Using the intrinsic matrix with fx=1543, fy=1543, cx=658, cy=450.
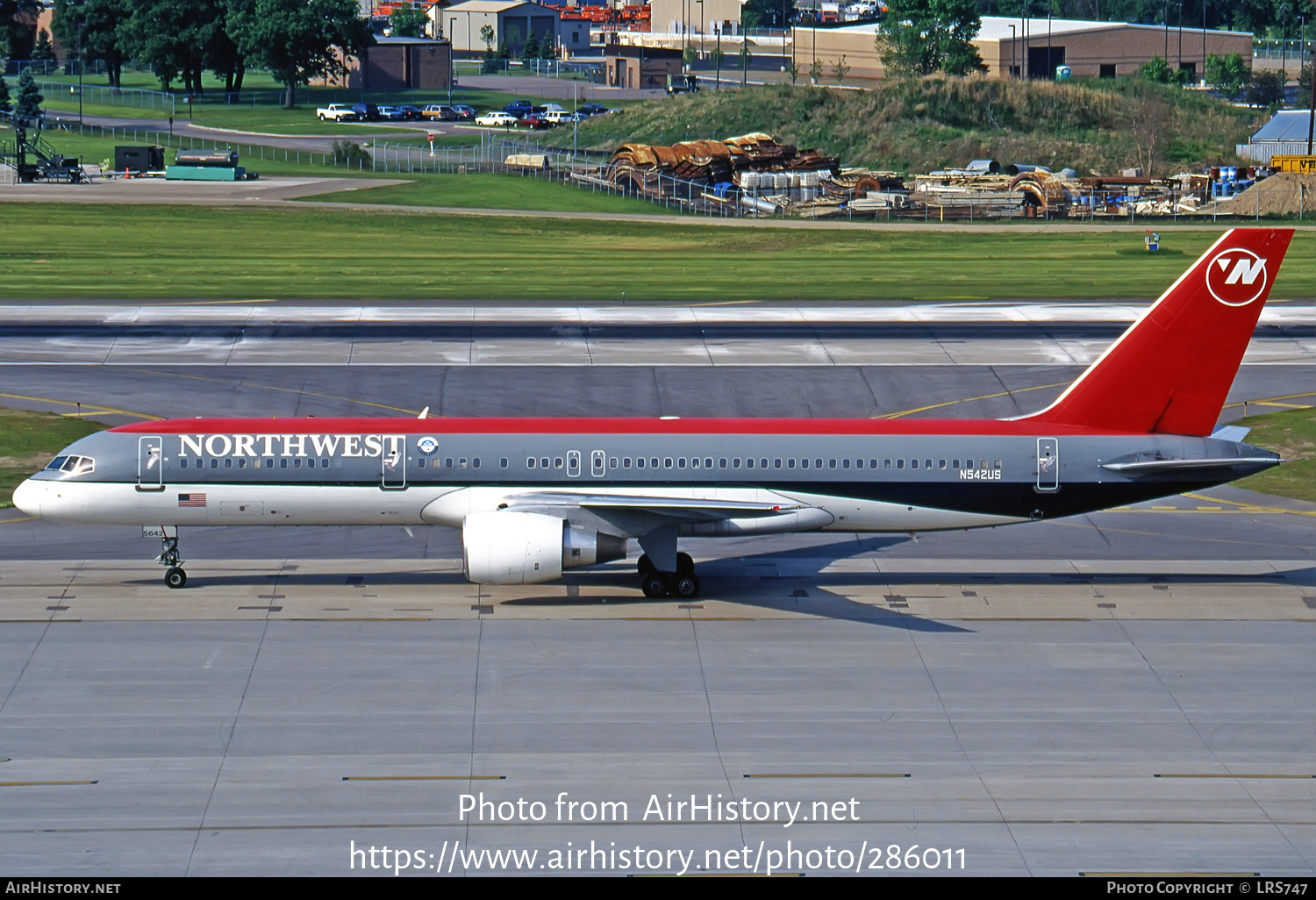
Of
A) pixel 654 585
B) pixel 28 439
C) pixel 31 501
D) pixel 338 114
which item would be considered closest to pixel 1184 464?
pixel 654 585

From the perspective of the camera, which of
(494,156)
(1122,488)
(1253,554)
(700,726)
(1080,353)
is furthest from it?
(494,156)

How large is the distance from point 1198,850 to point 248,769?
57.2ft

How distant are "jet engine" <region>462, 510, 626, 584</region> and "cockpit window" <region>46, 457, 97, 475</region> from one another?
33.3 feet

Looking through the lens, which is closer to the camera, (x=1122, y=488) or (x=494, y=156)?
(x=1122, y=488)

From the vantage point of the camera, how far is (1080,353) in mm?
70188

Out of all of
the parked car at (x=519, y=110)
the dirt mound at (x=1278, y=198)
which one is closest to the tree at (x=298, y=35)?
the parked car at (x=519, y=110)

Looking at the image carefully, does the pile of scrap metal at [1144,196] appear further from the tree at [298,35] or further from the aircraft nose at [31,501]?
the tree at [298,35]

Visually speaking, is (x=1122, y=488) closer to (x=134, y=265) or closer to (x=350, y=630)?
(x=350, y=630)

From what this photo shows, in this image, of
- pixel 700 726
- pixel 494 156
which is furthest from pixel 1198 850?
pixel 494 156

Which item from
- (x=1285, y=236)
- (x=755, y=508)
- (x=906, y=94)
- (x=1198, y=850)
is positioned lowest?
(x=1198, y=850)

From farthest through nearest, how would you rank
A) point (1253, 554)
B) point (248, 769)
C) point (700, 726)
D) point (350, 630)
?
point (1253, 554) → point (350, 630) → point (700, 726) → point (248, 769)

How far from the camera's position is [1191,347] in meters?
40.4

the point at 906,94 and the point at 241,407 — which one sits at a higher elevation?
the point at 906,94

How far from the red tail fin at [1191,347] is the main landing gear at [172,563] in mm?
24539
